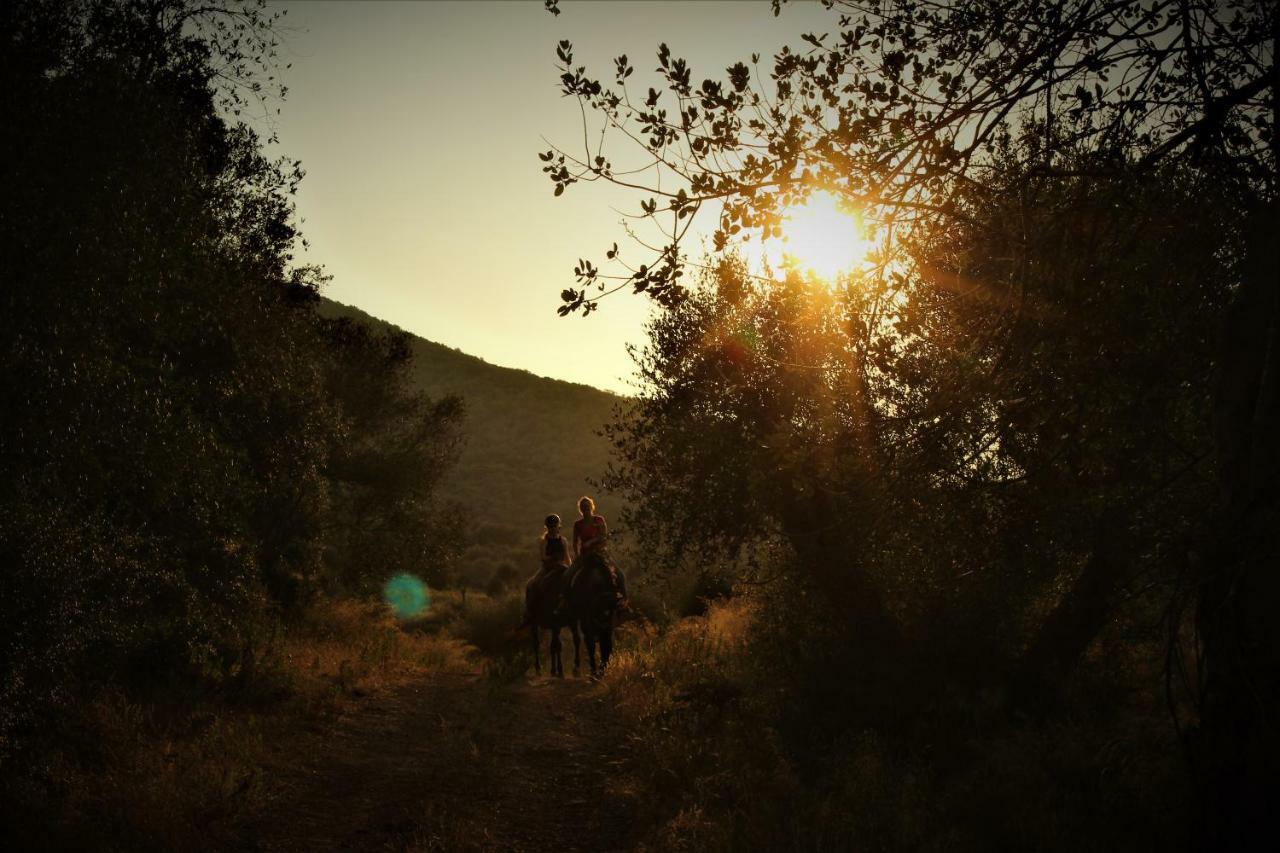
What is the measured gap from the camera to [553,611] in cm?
1858

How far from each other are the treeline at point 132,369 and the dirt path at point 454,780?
8.02ft

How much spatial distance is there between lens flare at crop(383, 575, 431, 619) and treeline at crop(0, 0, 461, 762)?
1495 centimetres

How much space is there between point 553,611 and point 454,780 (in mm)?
9135

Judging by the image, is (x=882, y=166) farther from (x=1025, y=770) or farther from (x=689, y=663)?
(x=689, y=663)

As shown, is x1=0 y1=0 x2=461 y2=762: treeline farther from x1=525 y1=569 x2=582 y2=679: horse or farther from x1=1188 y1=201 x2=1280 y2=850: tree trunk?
x1=1188 y1=201 x2=1280 y2=850: tree trunk

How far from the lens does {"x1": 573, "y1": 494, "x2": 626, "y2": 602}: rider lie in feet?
55.8

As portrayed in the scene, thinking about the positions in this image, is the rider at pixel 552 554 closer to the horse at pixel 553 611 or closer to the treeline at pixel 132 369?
the horse at pixel 553 611

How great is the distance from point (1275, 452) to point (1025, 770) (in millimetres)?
4038

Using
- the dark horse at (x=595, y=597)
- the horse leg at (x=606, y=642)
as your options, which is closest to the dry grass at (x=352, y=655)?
the dark horse at (x=595, y=597)

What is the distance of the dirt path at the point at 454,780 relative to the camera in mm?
7781

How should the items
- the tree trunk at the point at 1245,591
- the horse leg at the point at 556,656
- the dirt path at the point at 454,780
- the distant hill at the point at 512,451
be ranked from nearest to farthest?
the tree trunk at the point at 1245,591, the dirt path at the point at 454,780, the horse leg at the point at 556,656, the distant hill at the point at 512,451

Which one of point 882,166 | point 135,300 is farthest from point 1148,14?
point 135,300

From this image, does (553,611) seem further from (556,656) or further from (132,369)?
(132,369)

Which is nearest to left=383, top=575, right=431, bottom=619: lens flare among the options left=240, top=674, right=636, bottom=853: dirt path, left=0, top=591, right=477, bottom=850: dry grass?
left=0, top=591, right=477, bottom=850: dry grass
